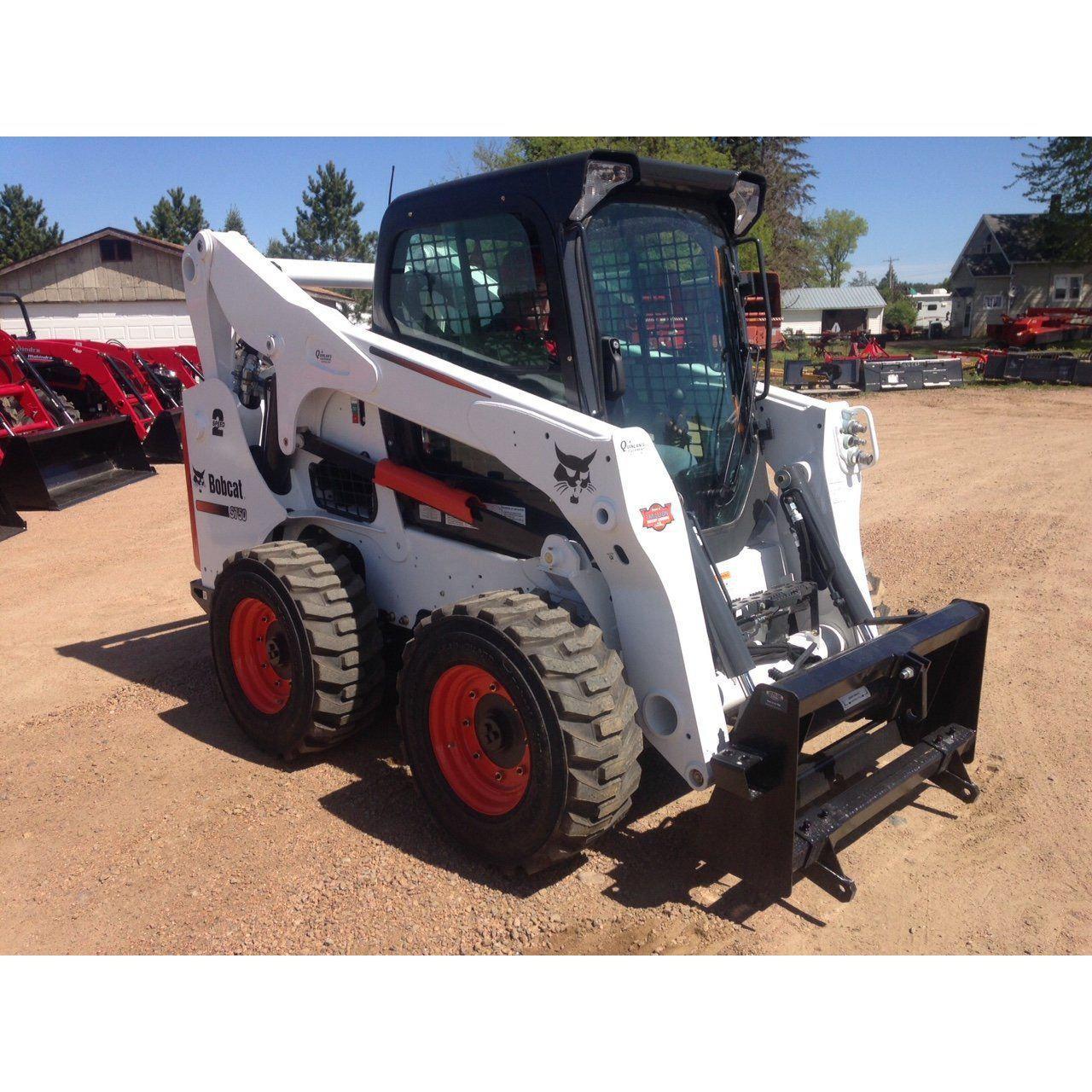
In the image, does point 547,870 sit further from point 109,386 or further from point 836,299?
point 836,299

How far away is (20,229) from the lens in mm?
51125

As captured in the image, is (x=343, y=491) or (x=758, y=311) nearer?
(x=758, y=311)

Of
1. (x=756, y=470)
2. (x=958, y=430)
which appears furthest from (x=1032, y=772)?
(x=958, y=430)

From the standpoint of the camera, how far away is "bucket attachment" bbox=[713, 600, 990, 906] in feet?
10.3

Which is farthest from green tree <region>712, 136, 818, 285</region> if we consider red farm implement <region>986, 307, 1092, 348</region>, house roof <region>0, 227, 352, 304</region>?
house roof <region>0, 227, 352, 304</region>

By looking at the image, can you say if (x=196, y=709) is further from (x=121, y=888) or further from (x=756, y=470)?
(x=756, y=470)

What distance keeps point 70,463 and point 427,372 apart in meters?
9.54

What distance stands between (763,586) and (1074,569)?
13.9 feet

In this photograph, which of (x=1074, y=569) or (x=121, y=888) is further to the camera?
(x=1074, y=569)

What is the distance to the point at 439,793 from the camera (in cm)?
370

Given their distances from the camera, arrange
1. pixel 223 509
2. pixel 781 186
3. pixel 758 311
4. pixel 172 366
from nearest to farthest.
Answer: pixel 758 311 < pixel 223 509 < pixel 172 366 < pixel 781 186

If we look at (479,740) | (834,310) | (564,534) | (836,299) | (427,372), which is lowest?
(834,310)

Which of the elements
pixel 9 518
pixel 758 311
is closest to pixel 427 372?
pixel 758 311

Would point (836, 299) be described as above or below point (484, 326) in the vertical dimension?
below
